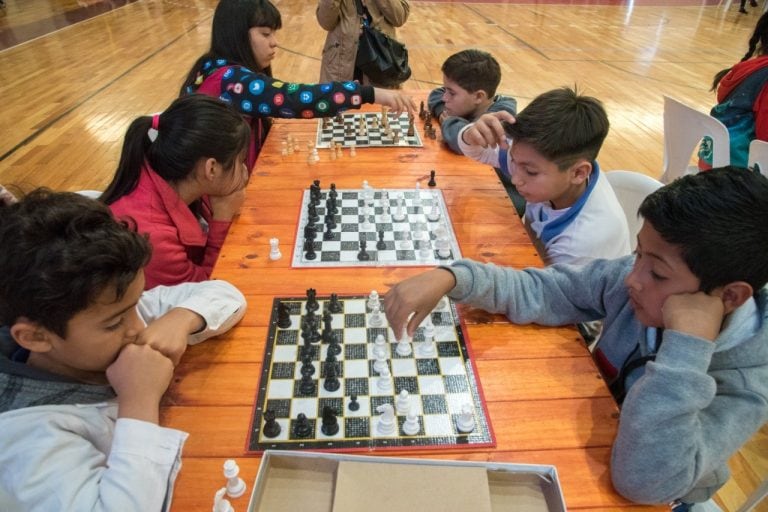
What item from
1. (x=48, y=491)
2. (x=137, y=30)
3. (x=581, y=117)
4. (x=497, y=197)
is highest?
(x=581, y=117)

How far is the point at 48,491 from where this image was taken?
77 cm

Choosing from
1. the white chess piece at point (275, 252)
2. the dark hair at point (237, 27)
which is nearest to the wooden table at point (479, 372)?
the white chess piece at point (275, 252)

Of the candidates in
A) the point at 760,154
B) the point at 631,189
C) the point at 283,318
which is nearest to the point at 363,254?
the point at 283,318

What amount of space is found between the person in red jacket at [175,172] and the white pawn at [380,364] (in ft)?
2.40

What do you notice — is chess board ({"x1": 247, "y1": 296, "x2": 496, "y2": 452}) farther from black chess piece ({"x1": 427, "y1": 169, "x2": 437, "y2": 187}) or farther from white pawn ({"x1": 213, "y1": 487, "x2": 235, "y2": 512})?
black chess piece ({"x1": 427, "y1": 169, "x2": 437, "y2": 187})

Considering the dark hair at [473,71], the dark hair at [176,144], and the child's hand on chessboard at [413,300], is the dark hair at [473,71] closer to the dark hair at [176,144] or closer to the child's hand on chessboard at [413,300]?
the dark hair at [176,144]

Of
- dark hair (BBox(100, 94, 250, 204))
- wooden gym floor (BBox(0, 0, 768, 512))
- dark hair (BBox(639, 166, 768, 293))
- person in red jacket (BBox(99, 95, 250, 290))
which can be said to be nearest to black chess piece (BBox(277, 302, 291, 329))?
person in red jacket (BBox(99, 95, 250, 290))

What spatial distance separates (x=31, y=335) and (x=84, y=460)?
24cm

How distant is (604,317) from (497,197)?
732mm

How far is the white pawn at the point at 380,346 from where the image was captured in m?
1.15

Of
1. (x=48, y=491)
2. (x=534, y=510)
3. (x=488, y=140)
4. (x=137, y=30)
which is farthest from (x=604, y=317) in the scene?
(x=137, y=30)

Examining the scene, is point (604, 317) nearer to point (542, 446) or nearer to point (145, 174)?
point (542, 446)

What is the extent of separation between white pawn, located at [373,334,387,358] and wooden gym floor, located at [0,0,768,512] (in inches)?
54.8

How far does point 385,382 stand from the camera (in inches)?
42.8
